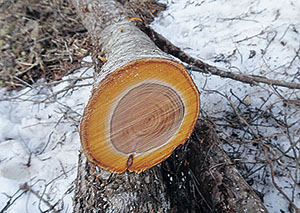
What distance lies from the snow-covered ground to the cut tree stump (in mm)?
367

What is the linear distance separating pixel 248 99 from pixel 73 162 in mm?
1656

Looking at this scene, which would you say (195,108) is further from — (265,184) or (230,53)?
(230,53)

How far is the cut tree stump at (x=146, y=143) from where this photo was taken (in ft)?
3.26

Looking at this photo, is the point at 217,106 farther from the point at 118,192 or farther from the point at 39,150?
the point at 39,150

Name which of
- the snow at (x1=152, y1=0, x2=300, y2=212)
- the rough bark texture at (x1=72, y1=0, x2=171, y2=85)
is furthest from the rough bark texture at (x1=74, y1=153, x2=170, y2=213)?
the snow at (x1=152, y1=0, x2=300, y2=212)

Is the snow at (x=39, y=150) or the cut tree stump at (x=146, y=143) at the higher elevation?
the cut tree stump at (x=146, y=143)

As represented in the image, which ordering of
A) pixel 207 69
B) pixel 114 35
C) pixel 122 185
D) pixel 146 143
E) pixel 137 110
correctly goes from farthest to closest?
pixel 207 69 < pixel 114 35 < pixel 122 185 < pixel 146 143 < pixel 137 110

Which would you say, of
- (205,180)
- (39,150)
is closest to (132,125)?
(205,180)

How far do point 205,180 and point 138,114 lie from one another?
728 millimetres

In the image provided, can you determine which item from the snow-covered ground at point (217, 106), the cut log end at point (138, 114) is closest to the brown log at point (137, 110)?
the cut log end at point (138, 114)

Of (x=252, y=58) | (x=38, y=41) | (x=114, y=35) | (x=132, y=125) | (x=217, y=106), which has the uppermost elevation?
(x=114, y=35)

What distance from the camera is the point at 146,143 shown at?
3.84 feet

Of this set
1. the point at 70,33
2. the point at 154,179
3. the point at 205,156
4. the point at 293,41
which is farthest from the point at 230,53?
the point at 70,33

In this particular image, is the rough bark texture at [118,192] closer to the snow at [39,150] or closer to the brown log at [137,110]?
the brown log at [137,110]
